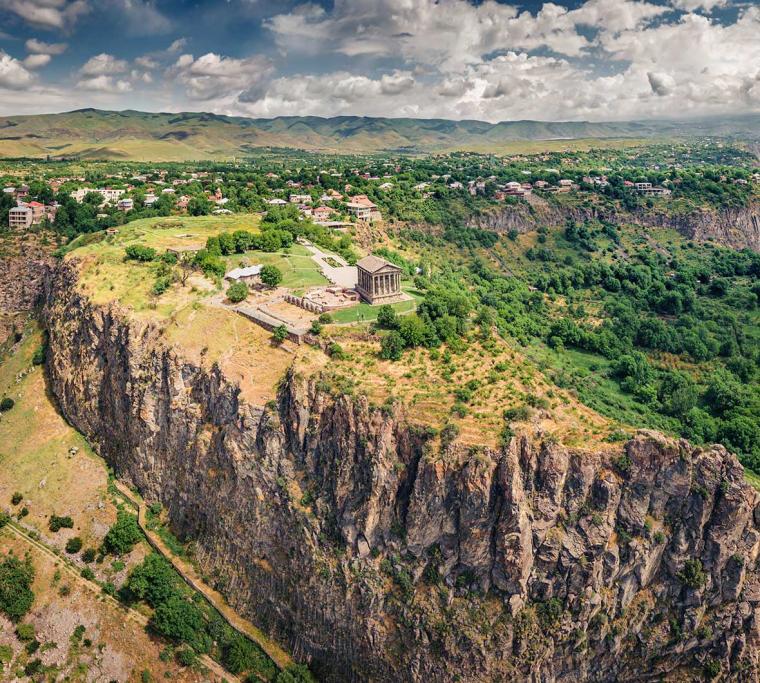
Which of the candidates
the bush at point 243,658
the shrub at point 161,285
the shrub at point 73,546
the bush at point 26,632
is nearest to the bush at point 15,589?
the bush at point 26,632

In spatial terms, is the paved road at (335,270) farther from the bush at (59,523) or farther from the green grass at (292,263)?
the bush at (59,523)

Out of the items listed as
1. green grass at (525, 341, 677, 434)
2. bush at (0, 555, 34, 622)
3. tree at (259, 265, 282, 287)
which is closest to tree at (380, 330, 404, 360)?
green grass at (525, 341, 677, 434)

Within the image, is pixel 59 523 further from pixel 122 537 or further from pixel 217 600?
pixel 217 600

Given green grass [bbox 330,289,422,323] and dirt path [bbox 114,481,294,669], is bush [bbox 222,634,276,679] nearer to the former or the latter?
dirt path [bbox 114,481,294,669]

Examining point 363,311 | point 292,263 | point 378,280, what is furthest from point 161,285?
point 378,280

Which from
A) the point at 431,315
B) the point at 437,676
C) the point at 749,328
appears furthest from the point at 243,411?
the point at 749,328

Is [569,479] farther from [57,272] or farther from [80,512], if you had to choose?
[57,272]
